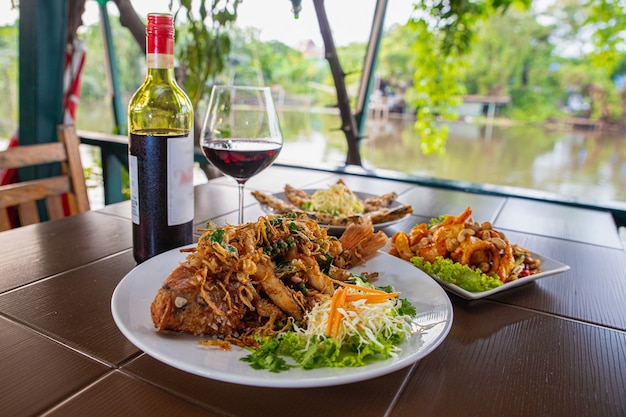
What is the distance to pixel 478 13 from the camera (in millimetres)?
4055

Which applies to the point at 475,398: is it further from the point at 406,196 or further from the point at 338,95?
the point at 338,95

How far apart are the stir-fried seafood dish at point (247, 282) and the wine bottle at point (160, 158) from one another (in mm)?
213

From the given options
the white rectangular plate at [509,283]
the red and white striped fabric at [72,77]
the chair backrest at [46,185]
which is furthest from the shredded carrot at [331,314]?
the red and white striped fabric at [72,77]

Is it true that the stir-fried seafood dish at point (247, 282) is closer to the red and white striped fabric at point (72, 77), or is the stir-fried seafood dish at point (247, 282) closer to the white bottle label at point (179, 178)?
the white bottle label at point (179, 178)

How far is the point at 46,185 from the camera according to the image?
6.18ft

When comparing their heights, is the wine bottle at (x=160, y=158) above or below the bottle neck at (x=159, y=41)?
below

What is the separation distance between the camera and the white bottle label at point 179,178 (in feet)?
2.99

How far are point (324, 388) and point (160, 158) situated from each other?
54 centimetres

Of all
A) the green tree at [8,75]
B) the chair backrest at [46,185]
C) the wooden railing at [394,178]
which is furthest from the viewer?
the green tree at [8,75]

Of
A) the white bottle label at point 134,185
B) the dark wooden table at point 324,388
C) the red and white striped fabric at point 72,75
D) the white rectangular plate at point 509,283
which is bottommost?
the dark wooden table at point 324,388

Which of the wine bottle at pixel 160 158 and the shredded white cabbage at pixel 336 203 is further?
the shredded white cabbage at pixel 336 203

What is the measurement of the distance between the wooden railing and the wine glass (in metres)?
1.14

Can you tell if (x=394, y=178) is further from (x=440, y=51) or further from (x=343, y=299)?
Result: (x=440, y=51)

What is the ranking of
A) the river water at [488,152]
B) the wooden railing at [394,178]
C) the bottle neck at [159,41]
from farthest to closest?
1. the river water at [488,152]
2. the wooden railing at [394,178]
3. the bottle neck at [159,41]
